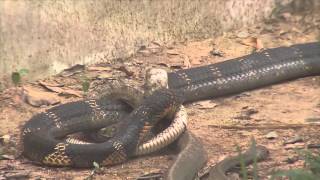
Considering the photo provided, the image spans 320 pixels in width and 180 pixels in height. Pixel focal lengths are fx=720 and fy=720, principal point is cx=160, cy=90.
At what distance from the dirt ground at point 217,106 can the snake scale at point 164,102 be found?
0.09 meters

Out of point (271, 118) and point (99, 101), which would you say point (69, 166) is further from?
point (271, 118)

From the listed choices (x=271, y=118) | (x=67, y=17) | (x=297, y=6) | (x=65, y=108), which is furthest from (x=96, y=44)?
(x=297, y=6)

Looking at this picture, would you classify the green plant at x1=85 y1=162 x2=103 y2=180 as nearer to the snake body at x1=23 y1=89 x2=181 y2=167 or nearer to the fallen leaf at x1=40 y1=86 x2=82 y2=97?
the snake body at x1=23 y1=89 x2=181 y2=167

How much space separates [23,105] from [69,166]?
1476 millimetres

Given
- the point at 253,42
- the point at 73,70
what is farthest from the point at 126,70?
the point at 253,42

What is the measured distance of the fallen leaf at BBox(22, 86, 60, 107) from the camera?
6.61 m

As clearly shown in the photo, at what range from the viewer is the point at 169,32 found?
7910mm

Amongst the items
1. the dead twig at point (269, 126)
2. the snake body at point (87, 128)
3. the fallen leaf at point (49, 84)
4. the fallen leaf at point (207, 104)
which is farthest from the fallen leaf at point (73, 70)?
the dead twig at point (269, 126)

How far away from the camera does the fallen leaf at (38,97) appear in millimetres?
6613

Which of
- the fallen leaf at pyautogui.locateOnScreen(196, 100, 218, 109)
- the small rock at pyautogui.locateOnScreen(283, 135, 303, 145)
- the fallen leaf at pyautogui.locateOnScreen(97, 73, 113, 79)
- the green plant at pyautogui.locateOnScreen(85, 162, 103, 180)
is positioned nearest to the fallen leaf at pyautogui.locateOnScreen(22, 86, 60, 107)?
the fallen leaf at pyautogui.locateOnScreen(97, 73, 113, 79)

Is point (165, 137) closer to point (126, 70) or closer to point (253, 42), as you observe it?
point (126, 70)

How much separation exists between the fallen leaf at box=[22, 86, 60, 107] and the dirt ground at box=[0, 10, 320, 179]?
0.01 m

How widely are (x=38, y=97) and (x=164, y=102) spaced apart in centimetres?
158

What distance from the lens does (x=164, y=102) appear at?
562 centimetres
